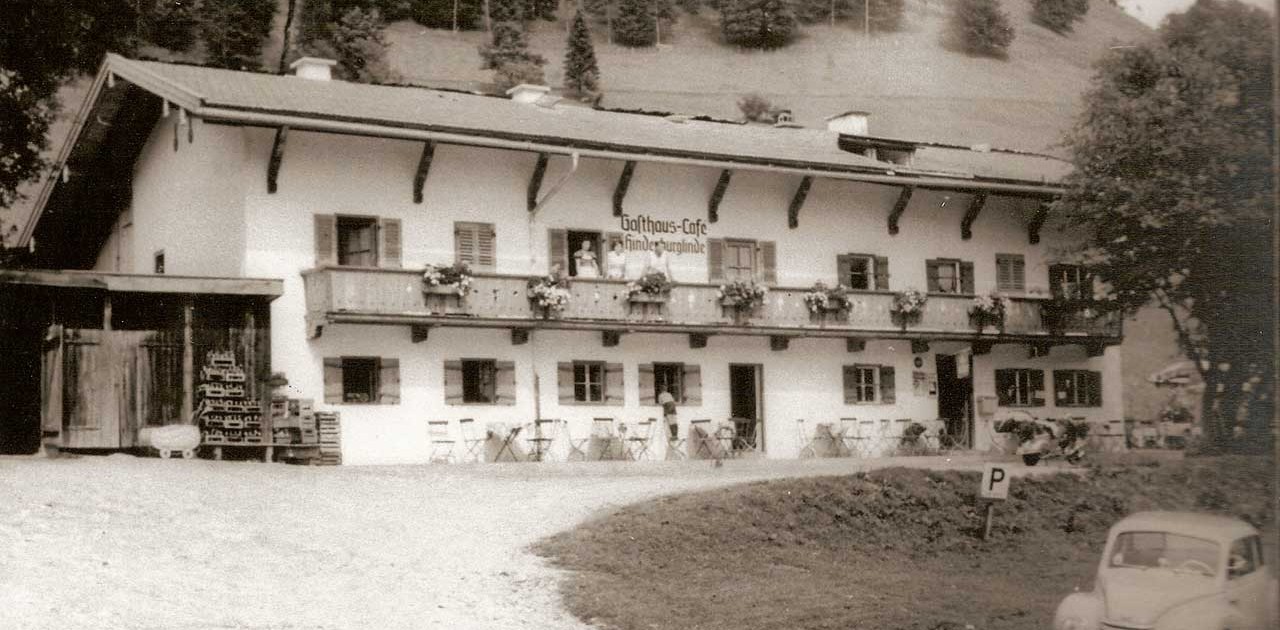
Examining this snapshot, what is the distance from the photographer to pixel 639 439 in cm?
2827

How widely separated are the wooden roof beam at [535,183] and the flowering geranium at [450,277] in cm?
242

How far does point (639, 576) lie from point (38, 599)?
17.7 feet

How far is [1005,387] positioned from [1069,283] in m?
7.69

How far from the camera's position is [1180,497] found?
33.4ft

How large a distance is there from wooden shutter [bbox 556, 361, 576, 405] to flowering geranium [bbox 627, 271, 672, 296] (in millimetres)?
1753

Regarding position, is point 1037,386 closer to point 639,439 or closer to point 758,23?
point 639,439

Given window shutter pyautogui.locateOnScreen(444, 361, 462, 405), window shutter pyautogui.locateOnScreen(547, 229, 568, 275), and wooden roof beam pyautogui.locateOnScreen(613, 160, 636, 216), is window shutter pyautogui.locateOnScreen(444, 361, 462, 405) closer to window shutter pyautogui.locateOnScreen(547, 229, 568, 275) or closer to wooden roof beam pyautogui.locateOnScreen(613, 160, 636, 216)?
window shutter pyautogui.locateOnScreen(547, 229, 568, 275)

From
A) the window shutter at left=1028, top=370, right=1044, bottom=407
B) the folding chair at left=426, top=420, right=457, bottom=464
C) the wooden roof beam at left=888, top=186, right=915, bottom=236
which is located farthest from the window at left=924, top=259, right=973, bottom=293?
the folding chair at left=426, top=420, right=457, bottom=464

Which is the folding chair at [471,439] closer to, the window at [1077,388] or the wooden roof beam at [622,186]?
the wooden roof beam at [622,186]

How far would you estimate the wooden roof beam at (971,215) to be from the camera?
29.5m

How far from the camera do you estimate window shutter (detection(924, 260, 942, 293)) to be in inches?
1252

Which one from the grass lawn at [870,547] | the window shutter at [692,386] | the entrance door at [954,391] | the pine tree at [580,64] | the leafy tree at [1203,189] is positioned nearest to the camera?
the leafy tree at [1203,189]

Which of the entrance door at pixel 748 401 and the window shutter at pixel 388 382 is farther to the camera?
the entrance door at pixel 748 401

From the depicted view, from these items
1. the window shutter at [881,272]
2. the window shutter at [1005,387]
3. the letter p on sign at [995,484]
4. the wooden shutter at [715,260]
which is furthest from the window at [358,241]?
the letter p on sign at [995,484]
